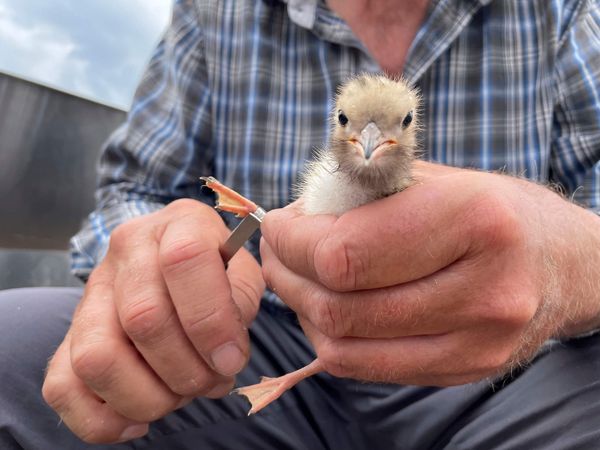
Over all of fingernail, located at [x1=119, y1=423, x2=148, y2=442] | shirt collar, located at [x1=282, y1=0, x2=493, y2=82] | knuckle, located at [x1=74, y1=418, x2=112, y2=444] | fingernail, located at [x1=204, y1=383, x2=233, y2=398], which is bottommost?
fingernail, located at [x1=119, y1=423, x2=148, y2=442]

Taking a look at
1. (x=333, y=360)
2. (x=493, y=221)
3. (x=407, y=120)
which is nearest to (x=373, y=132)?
(x=407, y=120)

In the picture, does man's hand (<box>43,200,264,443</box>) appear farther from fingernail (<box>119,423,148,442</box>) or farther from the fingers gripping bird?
the fingers gripping bird

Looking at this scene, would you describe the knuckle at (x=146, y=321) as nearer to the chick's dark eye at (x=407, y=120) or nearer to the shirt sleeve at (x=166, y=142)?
the chick's dark eye at (x=407, y=120)

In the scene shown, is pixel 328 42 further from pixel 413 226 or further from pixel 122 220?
pixel 413 226

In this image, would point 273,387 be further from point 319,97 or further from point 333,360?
point 319,97

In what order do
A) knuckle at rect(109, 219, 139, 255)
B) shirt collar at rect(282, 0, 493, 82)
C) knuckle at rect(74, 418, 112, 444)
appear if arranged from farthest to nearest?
shirt collar at rect(282, 0, 493, 82) < knuckle at rect(109, 219, 139, 255) < knuckle at rect(74, 418, 112, 444)

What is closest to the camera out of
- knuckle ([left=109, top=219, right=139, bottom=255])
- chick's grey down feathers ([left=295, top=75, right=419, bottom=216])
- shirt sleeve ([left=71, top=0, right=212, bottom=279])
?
chick's grey down feathers ([left=295, top=75, right=419, bottom=216])

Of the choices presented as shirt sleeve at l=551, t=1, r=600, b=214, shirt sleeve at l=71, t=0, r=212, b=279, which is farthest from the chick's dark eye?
shirt sleeve at l=71, t=0, r=212, b=279
